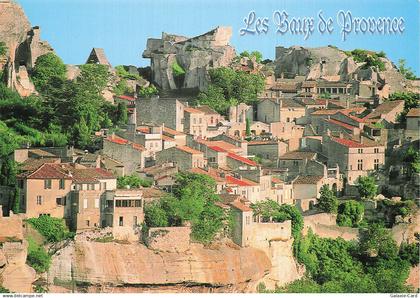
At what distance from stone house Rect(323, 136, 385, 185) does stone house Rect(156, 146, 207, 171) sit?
6261mm

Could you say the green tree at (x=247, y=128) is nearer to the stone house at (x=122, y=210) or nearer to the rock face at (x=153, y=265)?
the rock face at (x=153, y=265)

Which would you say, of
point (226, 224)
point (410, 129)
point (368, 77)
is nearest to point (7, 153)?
point (226, 224)

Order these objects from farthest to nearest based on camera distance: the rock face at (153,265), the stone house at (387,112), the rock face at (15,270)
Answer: the stone house at (387,112) < the rock face at (153,265) < the rock face at (15,270)

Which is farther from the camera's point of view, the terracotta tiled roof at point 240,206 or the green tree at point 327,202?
the green tree at point 327,202

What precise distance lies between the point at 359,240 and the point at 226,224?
21.5ft

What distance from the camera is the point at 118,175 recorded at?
59.7 metres

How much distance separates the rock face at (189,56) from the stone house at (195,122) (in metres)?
5.00

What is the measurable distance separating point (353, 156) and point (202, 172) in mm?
7678

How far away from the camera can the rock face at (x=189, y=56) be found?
73.9m

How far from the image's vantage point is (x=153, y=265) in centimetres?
5625

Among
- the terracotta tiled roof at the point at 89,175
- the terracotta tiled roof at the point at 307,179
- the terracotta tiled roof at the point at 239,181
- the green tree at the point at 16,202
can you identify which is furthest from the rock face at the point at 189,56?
the green tree at the point at 16,202

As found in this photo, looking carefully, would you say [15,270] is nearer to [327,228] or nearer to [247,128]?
[327,228]

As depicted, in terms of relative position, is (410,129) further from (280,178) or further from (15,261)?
(15,261)

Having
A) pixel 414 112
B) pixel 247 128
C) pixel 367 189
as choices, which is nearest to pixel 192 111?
pixel 247 128
